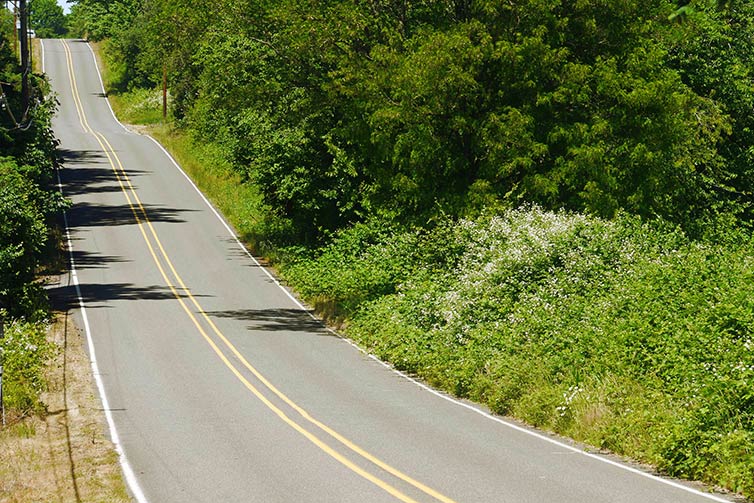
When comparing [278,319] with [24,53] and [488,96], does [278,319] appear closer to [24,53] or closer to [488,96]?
[488,96]

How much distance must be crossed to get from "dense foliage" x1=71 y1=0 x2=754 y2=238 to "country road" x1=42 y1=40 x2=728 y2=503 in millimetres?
6651

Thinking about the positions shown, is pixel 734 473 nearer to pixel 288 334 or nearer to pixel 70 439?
pixel 70 439

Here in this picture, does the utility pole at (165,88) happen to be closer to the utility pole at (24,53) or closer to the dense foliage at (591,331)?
the utility pole at (24,53)

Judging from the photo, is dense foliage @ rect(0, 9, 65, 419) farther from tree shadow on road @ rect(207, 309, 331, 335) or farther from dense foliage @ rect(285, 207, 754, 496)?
dense foliage @ rect(285, 207, 754, 496)

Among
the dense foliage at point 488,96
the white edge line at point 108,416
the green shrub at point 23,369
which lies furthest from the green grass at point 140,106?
the green shrub at point 23,369

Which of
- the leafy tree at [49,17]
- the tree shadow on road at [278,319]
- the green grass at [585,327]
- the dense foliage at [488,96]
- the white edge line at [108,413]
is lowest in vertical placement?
the tree shadow on road at [278,319]

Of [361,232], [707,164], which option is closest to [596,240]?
[361,232]

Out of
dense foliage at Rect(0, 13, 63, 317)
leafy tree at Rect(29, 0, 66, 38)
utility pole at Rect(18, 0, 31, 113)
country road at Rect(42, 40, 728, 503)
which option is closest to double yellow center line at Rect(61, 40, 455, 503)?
country road at Rect(42, 40, 728, 503)

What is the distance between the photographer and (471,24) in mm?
29953

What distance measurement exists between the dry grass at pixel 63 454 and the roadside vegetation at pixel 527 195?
748cm

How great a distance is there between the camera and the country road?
13.1m

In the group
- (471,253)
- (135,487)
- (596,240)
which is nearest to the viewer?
(135,487)

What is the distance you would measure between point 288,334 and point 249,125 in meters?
17.9

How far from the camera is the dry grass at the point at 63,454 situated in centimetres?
1339
